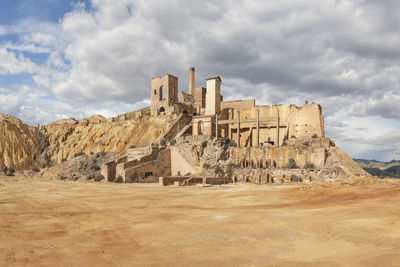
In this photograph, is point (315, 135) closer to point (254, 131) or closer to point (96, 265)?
point (254, 131)

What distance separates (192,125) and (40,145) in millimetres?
31917

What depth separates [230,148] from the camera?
34.1 m

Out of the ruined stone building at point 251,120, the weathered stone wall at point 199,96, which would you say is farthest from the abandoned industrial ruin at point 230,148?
the weathered stone wall at point 199,96

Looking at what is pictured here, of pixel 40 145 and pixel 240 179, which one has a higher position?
pixel 40 145

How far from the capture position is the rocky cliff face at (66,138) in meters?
45.5

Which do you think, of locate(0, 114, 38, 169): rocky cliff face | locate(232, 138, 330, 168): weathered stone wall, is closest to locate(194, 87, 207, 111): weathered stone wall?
locate(232, 138, 330, 168): weathered stone wall

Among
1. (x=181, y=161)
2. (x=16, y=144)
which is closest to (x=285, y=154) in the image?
(x=181, y=161)

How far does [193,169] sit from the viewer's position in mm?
33688

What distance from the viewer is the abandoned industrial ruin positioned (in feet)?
96.1

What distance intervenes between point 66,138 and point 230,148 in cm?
3573

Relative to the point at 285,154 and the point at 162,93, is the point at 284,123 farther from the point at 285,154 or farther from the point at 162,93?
the point at 162,93

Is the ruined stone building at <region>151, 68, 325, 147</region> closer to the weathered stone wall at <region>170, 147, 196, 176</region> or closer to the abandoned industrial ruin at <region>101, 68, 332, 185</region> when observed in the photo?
the abandoned industrial ruin at <region>101, 68, 332, 185</region>

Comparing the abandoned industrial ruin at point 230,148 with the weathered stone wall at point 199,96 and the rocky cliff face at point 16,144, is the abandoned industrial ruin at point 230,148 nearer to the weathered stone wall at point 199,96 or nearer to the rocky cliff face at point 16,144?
the weathered stone wall at point 199,96

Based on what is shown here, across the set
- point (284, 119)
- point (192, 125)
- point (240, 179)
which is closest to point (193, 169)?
point (240, 179)
